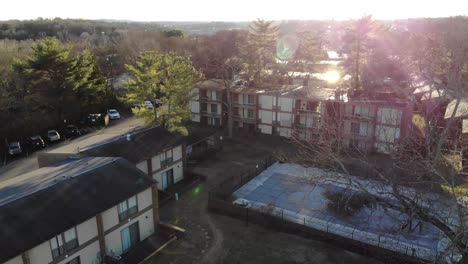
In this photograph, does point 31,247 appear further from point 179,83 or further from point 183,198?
point 179,83

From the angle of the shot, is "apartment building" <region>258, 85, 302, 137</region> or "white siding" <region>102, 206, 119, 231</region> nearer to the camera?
"white siding" <region>102, 206, 119, 231</region>

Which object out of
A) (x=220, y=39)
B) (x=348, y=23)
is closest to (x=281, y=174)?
(x=348, y=23)

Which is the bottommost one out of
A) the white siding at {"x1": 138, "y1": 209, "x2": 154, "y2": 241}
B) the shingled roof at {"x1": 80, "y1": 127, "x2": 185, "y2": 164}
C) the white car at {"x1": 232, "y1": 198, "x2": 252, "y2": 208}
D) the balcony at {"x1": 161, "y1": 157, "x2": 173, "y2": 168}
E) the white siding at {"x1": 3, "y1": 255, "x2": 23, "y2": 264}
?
the white car at {"x1": 232, "y1": 198, "x2": 252, "y2": 208}

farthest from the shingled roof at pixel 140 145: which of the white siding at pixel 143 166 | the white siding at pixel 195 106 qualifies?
the white siding at pixel 195 106

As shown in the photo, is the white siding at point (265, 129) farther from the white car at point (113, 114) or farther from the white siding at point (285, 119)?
the white car at point (113, 114)

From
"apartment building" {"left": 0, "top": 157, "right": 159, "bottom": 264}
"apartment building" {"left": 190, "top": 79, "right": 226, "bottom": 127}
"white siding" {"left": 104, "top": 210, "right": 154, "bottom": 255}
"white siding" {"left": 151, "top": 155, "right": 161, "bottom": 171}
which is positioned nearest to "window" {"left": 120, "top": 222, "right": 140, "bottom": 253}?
"apartment building" {"left": 0, "top": 157, "right": 159, "bottom": 264}

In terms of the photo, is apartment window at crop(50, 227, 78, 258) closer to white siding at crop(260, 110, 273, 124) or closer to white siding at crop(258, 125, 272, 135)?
white siding at crop(260, 110, 273, 124)
